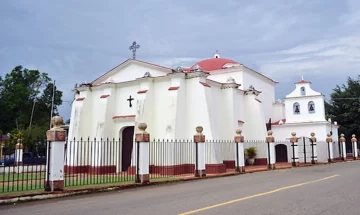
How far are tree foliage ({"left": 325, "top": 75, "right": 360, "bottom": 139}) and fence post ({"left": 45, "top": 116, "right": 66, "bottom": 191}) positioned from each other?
39192 millimetres

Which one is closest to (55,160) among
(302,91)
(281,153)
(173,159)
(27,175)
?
(27,175)

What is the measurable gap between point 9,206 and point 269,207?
6.86m

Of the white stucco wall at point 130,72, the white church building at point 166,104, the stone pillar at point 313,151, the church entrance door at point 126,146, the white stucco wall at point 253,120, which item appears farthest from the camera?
the stone pillar at point 313,151

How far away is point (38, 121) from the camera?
5312 centimetres

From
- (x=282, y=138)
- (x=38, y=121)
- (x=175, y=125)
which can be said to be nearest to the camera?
(x=175, y=125)

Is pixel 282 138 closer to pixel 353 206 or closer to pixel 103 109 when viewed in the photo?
pixel 103 109

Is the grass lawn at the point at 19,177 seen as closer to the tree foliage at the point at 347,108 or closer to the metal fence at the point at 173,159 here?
the metal fence at the point at 173,159

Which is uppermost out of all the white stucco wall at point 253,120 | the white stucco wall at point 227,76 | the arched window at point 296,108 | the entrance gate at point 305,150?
the white stucco wall at point 227,76

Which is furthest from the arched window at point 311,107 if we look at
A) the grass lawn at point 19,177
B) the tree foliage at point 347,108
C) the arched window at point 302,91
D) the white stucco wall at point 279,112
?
the grass lawn at point 19,177

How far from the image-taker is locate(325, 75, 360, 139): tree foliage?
43.4 metres


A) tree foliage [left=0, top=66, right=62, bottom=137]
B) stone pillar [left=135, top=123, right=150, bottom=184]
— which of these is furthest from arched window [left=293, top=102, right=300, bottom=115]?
tree foliage [left=0, top=66, right=62, bottom=137]

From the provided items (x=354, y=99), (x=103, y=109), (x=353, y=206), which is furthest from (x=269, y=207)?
(x=354, y=99)

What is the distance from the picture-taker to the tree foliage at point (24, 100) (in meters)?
51.4

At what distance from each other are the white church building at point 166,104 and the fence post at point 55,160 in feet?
29.5
